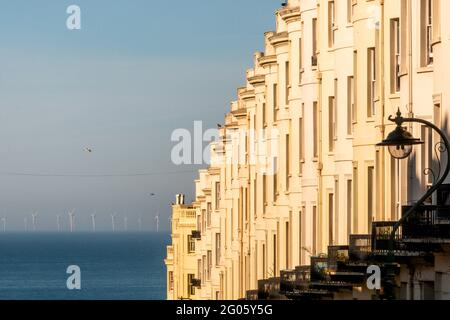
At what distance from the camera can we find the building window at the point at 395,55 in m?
43.8

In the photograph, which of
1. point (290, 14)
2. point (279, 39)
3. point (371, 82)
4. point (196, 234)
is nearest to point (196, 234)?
point (196, 234)

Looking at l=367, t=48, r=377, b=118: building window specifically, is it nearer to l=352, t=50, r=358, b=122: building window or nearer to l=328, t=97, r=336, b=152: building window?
l=352, t=50, r=358, b=122: building window

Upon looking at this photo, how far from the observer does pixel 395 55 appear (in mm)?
43875

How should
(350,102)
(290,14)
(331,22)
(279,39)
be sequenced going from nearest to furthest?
1. (350,102)
2. (331,22)
3. (290,14)
4. (279,39)

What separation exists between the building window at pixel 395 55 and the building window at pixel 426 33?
12.4 ft

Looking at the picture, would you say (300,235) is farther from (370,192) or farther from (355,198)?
(370,192)

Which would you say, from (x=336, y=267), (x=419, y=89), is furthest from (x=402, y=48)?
(x=336, y=267)

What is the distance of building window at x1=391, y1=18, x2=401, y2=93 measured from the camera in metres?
43.8

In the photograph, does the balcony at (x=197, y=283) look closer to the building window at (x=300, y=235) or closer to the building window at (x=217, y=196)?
the building window at (x=217, y=196)

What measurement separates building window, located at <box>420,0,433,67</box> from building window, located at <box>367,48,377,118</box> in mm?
6741

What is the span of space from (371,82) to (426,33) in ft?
23.7

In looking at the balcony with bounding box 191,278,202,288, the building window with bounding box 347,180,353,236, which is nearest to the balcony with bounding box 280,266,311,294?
the building window with bounding box 347,180,353,236
